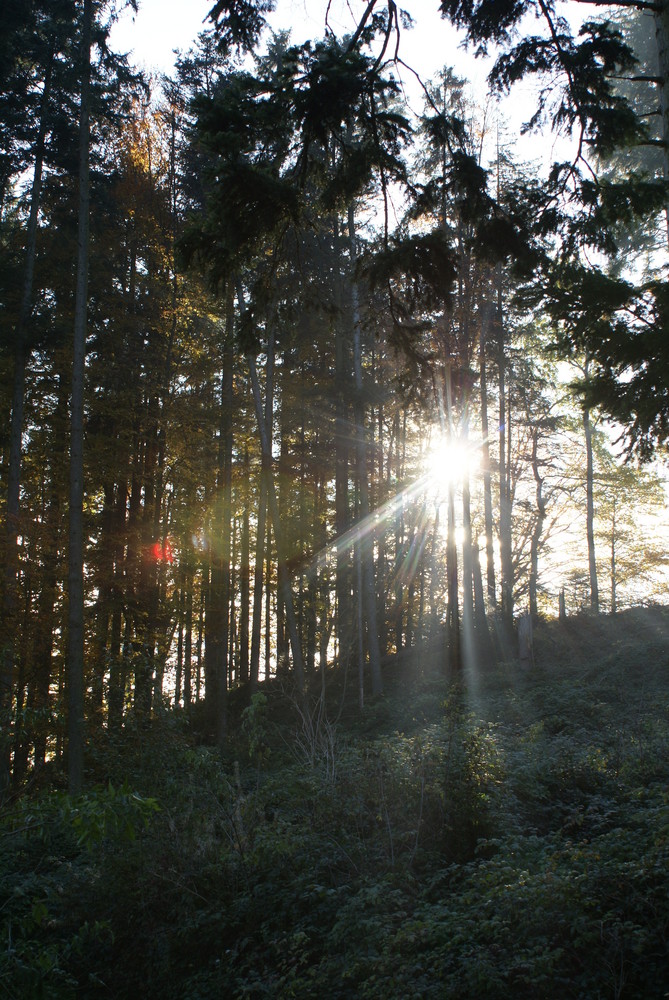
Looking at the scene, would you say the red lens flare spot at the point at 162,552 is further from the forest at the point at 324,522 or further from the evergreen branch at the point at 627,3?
the evergreen branch at the point at 627,3

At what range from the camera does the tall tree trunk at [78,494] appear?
36.0 feet

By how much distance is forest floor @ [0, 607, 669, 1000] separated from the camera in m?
4.27

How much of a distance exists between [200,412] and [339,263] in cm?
539

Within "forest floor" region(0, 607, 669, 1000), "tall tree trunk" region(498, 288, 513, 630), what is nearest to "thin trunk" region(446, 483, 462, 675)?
"tall tree trunk" region(498, 288, 513, 630)

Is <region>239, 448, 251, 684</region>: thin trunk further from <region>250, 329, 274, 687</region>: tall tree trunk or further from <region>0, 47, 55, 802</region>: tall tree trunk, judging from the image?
<region>0, 47, 55, 802</region>: tall tree trunk

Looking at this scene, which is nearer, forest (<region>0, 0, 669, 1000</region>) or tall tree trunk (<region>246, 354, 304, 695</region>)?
forest (<region>0, 0, 669, 1000</region>)

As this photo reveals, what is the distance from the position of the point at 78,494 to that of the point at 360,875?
850cm

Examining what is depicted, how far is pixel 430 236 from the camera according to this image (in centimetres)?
633

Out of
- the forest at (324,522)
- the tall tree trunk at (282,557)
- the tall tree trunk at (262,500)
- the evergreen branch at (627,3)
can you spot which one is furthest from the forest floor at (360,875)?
the evergreen branch at (627,3)

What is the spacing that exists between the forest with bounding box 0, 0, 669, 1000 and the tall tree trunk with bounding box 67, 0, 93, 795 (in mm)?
92

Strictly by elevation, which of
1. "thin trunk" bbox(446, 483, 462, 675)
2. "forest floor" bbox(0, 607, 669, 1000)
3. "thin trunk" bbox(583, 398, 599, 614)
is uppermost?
"thin trunk" bbox(583, 398, 599, 614)

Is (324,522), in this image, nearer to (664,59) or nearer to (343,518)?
(343,518)

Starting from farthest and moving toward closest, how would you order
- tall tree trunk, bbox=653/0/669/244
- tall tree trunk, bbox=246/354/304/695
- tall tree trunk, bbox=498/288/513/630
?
tall tree trunk, bbox=498/288/513/630, tall tree trunk, bbox=246/354/304/695, tall tree trunk, bbox=653/0/669/244

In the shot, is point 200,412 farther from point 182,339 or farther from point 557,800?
point 557,800
